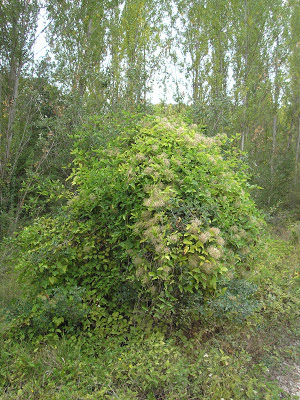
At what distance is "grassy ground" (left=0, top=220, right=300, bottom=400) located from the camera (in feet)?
8.11

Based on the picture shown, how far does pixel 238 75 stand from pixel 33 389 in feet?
29.6

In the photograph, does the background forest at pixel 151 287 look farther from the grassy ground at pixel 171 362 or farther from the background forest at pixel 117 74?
the background forest at pixel 117 74

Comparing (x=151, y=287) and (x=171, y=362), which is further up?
(x=151, y=287)

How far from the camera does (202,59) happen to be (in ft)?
31.3

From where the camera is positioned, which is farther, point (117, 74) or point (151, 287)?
point (117, 74)

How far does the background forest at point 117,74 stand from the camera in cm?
705

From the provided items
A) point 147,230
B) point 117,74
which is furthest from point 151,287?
point 117,74

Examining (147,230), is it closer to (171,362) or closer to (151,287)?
(151,287)

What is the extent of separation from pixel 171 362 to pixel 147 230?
3.72ft

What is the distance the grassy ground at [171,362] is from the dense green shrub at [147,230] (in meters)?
0.32

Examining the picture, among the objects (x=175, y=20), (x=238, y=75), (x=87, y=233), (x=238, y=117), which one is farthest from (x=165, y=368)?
(x=175, y=20)

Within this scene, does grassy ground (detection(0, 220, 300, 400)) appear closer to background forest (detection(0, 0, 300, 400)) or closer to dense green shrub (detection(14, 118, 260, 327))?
background forest (detection(0, 0, 300, 400))

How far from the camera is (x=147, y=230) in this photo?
2729 mm

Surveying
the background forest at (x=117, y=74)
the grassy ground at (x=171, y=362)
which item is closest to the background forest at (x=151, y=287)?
the grassy ground at (x=171, y=362)
